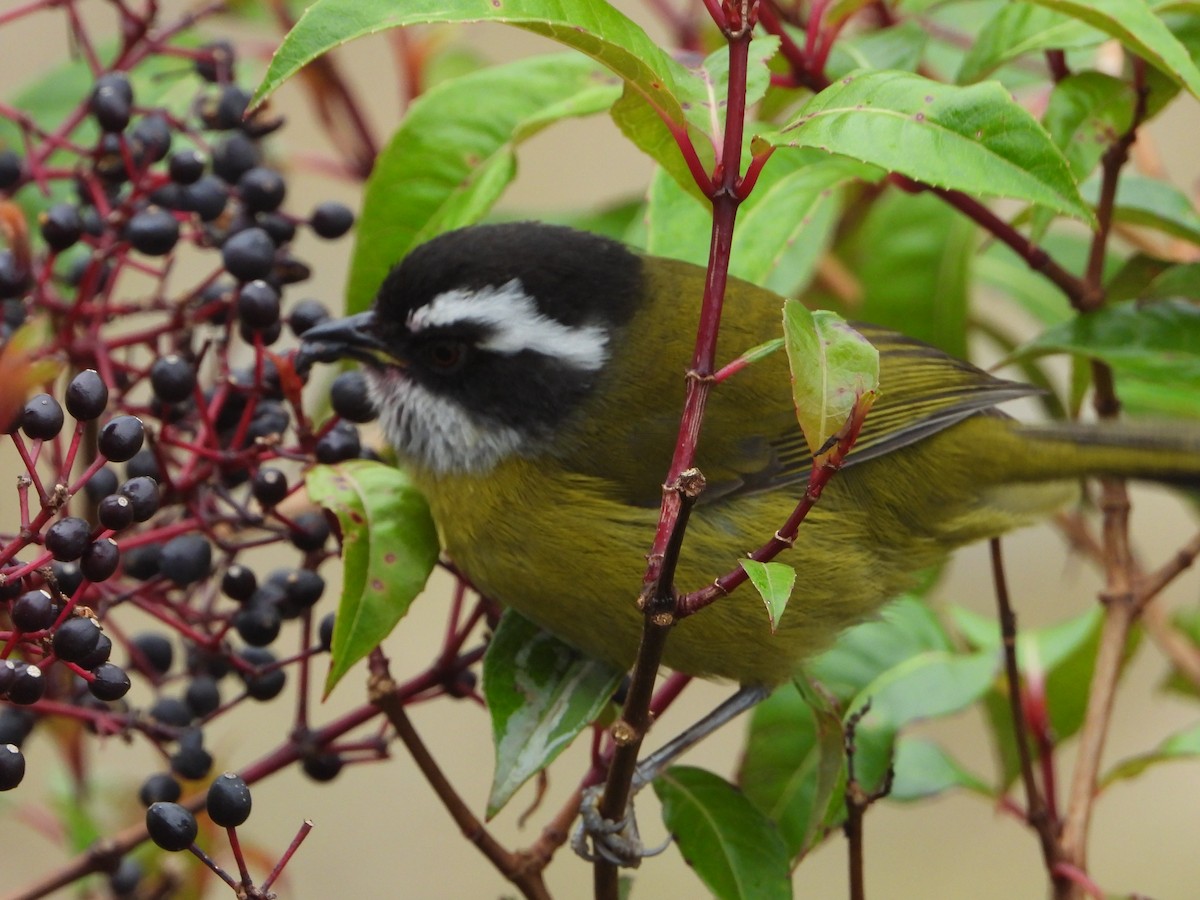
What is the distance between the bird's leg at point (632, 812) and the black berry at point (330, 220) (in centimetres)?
113

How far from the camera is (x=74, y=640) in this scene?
1771mm

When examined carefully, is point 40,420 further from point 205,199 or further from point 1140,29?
point 1140,29

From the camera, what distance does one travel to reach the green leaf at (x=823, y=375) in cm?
183

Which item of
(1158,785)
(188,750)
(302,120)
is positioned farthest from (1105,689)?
(302,120)

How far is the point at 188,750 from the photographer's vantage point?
244cm

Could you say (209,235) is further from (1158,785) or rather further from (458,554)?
(1158,785)

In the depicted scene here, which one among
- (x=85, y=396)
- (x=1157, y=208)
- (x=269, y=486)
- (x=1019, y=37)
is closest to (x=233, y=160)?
(x=269, y=486)

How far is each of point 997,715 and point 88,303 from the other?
221 cm

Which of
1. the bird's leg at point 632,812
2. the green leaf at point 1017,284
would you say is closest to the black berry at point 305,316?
the bird's leg at point 632,812

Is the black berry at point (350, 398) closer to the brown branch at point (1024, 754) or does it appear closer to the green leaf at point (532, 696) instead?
the green leaf at point (532, 696)

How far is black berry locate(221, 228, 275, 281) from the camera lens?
248 cm

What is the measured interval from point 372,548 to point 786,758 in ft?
3.37

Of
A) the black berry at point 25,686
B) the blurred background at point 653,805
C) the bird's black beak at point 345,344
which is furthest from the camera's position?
the blurred background at point 653,805

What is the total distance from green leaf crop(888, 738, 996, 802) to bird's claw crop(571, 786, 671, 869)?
746mm
